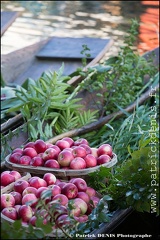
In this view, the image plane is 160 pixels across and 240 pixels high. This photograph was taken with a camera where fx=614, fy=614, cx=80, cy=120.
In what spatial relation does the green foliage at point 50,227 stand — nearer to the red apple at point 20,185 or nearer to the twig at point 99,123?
the red apple at point 20,185

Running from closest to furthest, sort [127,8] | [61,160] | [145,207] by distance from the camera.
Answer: [145,207], [61,160], [127,8]

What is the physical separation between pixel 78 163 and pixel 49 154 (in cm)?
12

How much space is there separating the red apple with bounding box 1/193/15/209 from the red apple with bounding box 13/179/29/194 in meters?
0.09

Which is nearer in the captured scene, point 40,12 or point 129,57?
point 129,57

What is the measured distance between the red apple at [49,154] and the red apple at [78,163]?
8cm

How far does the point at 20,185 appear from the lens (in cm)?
202

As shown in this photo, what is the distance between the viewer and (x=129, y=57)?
3590 mm

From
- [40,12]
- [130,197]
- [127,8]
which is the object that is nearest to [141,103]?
[130,197]

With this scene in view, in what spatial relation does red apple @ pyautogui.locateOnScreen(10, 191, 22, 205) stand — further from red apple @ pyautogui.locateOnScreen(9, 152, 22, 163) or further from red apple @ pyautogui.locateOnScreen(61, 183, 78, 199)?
red apple @ pyautogui.locateOnScreen(9, 152, 22, 163)

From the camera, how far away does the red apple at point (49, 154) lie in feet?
7.53

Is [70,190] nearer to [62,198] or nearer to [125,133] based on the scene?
[62,198]

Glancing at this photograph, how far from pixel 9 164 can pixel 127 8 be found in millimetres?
8768

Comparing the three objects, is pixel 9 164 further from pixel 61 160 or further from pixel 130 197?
pixel 130 197

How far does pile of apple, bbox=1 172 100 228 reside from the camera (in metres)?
1.82
